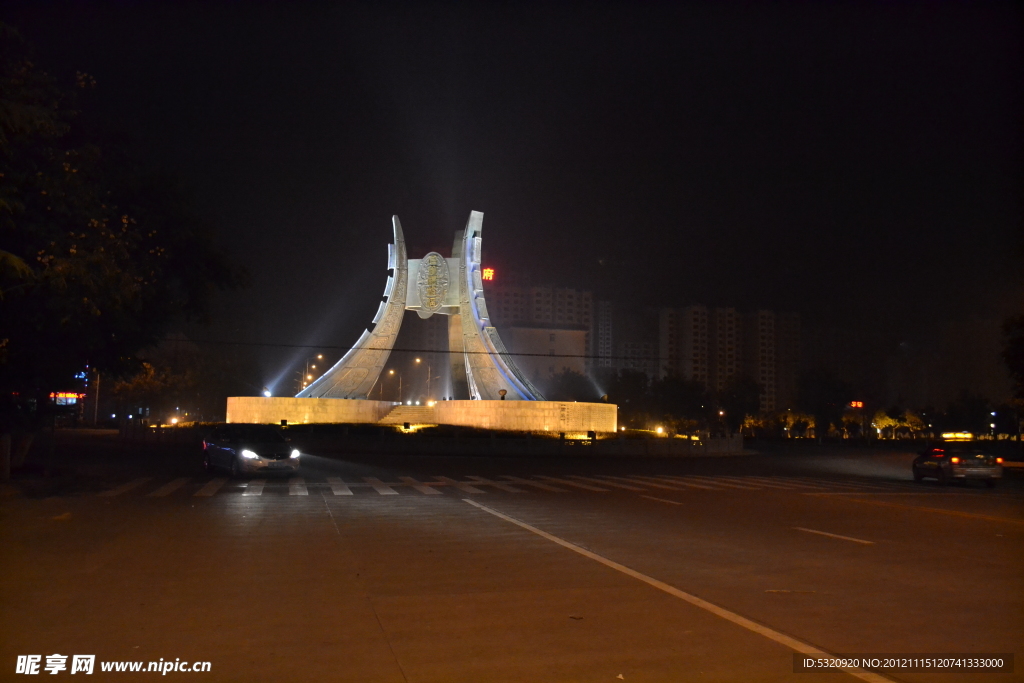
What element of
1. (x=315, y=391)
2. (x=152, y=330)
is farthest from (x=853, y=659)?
(x=315, y=391)

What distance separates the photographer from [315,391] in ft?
164

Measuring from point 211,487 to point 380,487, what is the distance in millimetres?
3675

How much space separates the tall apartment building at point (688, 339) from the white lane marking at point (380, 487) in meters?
103

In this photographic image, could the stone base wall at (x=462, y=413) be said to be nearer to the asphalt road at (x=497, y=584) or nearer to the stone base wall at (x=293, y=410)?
the stone base wall at (x=293, y=410)

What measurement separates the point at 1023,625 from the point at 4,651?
769 centimetres

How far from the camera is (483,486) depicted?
1995 cm

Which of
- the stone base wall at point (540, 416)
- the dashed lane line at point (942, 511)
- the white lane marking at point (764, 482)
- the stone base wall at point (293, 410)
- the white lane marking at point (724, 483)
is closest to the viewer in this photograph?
the dashed lane line at point (942, 511)

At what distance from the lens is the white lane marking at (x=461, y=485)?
18469 millimetres

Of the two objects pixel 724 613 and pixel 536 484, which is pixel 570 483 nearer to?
pixel 536 484

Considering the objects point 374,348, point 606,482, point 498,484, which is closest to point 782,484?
point 606,482

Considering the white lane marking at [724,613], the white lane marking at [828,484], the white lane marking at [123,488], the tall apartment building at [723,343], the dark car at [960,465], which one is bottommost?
the white lane marking at [828,484]

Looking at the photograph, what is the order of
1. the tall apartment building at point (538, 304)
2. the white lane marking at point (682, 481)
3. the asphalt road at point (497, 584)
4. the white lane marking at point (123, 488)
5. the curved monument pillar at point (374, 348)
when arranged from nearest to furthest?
the asphalt road at point (497, 584) < the white lane marking at point (123, 488) < the white lane marking at point (682, 481) < the curved monument pillar at point (374, 348) < the tall apartment building at point (538, 304)

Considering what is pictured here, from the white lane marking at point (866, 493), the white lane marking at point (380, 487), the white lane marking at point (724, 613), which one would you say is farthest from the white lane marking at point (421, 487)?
the white lane marking at point (866, 493)

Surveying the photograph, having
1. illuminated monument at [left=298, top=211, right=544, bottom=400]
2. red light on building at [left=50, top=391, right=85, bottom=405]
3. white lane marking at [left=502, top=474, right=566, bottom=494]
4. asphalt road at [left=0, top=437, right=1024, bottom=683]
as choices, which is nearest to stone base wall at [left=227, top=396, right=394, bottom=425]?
illuminated monument at [left=298, top=211, right=544, bottom=400]
